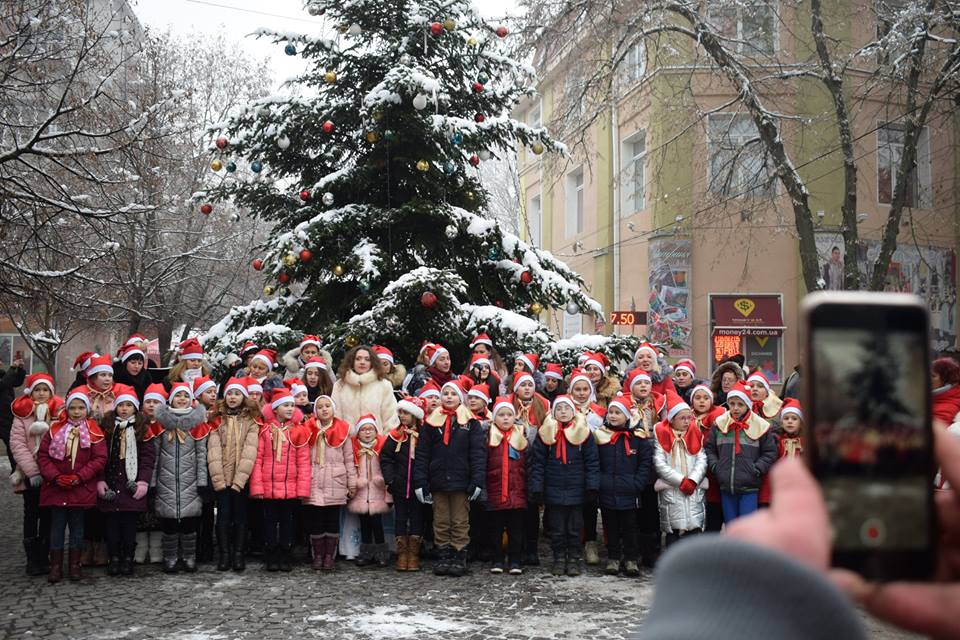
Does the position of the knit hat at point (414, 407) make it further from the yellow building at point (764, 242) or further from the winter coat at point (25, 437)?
the yellow building at point (764, 242)

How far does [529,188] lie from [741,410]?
100 feet

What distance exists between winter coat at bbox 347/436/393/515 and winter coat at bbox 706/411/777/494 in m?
3.62

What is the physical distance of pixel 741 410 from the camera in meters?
9.18

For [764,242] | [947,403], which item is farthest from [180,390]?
[764,242]

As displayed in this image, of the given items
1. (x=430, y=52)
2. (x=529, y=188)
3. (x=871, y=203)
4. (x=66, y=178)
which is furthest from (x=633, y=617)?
(x=529, y=188)

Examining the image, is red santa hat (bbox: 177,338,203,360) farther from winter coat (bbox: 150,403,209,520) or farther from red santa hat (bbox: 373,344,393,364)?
red santa hat (bbox: 373,344,393,364)

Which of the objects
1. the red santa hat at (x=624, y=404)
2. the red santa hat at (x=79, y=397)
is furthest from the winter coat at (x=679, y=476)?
the red santa hat at (x=79, y=397)

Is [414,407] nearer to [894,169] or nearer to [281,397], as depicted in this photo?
[281,397]

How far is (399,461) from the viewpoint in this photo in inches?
367

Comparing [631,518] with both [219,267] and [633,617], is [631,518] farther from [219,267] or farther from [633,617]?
[219,267]

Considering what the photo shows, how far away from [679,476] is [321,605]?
3931 millimetres

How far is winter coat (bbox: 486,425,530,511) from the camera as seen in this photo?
907 centimetres

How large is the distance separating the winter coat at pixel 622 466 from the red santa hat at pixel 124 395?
5.01 metres

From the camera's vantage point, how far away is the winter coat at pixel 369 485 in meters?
9.34
